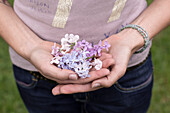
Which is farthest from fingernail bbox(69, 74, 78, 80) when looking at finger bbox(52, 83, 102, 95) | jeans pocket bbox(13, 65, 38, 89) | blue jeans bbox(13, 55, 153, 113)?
jeans pocket bbox(13, 65, 38, 89)

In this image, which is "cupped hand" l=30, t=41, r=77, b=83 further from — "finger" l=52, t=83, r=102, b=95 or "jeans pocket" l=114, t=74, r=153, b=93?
"jeans pocket" l=114, t=74, r=153, b=93

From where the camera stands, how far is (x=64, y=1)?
1.58 metres

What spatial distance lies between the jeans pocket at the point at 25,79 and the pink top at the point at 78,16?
37cm

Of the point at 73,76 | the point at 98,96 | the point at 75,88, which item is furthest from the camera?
the point at 98,96

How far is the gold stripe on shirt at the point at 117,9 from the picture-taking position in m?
1.65

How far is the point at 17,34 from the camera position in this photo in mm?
1744

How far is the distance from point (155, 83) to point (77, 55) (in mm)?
2922

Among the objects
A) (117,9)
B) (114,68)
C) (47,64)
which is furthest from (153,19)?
(47,64)

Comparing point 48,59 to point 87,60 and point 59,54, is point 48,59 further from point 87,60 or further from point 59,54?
point 87,60

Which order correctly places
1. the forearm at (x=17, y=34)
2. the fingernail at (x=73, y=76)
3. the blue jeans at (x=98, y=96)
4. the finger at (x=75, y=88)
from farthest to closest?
the blue jeans at (x=98, y=96)
the forearm at (x=17, y=34)
the finger at (x=75, y=88)
the fingernail at (x=73, y=76)

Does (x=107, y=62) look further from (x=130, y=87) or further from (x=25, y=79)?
(x=25, y=79)

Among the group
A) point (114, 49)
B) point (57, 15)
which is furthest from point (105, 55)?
point (57, 15)

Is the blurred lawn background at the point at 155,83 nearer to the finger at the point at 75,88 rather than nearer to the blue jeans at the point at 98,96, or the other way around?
the blue jeans at the point at 98,96

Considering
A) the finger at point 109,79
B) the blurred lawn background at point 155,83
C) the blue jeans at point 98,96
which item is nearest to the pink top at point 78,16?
the blue jeans at point 98,96
